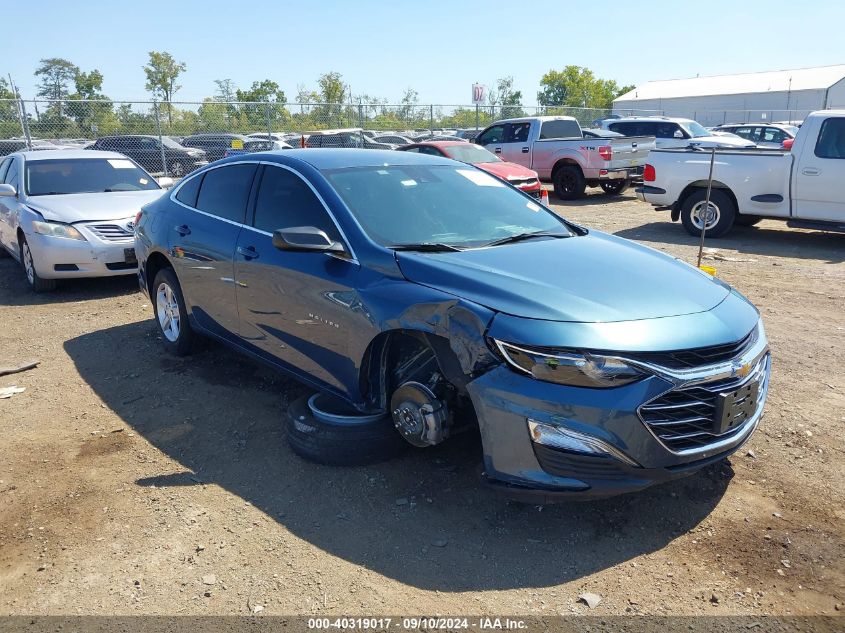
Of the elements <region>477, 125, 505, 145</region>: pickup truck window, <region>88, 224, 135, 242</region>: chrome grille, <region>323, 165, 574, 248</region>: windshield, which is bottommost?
<region>88, 224, 135, 242</region>: chrome grille

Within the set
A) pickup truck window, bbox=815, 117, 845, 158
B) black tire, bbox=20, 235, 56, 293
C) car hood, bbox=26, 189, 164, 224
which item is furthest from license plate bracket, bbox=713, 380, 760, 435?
pickup truck window, bbox=815, 117, 845, 158

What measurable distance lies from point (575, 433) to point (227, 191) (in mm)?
3261

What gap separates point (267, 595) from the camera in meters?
2.87

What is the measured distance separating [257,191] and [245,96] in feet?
183

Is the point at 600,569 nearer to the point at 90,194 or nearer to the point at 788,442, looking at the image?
the point at 788,442

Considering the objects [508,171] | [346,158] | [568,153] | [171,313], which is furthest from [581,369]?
[568,153]

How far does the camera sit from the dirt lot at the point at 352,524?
2.87 m

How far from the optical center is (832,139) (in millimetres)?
10055

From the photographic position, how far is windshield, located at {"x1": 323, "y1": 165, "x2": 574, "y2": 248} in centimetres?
398

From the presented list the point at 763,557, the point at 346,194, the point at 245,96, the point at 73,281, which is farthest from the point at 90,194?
the point at 245,96

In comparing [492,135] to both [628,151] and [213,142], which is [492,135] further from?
[213,142]

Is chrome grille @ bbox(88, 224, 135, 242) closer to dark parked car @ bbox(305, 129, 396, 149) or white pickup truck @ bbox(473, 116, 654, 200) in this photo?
white pickup truck @ bbox(473, 116, 654, 200)

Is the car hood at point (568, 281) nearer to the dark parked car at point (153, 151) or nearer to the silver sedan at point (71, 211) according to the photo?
the silver sedan at point (71, 211)

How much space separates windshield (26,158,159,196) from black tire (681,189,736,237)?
27.7 ft
